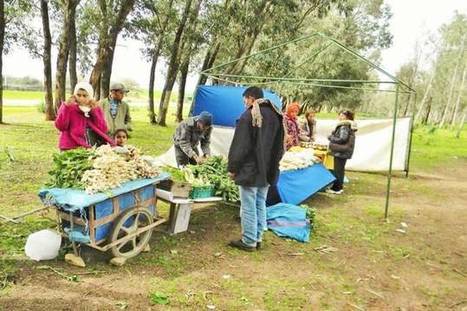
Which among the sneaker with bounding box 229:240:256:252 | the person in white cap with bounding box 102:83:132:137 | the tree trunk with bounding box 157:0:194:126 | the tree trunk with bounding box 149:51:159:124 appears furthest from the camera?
the tree trunk with bounding box 149:51:159:124

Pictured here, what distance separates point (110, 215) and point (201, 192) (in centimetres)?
167

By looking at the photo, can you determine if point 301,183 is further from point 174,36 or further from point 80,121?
point 174,36

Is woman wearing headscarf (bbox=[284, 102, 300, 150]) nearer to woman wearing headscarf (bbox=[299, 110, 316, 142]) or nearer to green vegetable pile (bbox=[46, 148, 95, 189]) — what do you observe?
woman wearing headscarf (bbox=[299, 110, 316, 142])

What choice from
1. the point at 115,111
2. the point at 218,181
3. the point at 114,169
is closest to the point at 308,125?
the point at 218,181

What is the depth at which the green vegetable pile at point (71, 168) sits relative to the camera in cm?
445

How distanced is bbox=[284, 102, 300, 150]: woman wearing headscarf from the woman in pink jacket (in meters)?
4.45

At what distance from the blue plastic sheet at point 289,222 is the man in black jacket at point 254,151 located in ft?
3.07

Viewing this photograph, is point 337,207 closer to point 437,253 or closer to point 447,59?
point 437,253

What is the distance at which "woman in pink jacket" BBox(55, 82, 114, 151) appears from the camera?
509 cm

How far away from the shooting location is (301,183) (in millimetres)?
8008

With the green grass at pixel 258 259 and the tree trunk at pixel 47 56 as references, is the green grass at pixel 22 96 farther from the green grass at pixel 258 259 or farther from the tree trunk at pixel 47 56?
the green grass at pixel 258 259

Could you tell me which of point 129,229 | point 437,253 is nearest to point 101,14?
point 129,229

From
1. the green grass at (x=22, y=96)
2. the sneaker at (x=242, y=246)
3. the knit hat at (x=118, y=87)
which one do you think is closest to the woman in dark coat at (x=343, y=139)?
the sneaker at (x=242, y=246)

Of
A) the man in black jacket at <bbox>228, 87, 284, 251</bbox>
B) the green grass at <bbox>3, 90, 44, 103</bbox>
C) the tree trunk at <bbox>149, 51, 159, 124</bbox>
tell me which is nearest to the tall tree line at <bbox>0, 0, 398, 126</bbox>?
the tree trunk at <bbox>149, 51, 159, 124</bbox>
